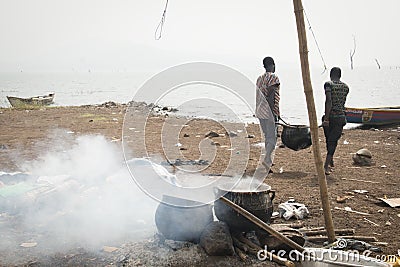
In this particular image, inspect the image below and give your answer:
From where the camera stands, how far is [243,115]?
21.5 metres

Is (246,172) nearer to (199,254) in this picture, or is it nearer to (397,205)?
(397,205)

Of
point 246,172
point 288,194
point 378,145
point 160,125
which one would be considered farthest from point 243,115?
point 288,194

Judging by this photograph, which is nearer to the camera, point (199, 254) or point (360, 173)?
point (199, 254)

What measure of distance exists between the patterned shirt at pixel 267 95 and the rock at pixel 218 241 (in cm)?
337

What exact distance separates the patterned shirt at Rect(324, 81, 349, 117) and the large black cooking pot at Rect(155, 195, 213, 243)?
3.65 meters

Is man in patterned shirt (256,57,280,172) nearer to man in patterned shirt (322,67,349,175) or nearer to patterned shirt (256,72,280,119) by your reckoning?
patterned shirt (256,72,280,119)

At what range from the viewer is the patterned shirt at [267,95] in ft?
21.8

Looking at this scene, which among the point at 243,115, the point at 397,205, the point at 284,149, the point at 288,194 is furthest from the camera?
the point at 243,115

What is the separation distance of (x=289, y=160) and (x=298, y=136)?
132 centimetres

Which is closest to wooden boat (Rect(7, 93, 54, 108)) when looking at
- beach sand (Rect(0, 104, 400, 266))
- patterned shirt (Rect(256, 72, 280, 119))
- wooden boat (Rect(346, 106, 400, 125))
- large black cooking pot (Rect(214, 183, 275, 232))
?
beach sand (Rect(0, 104, 400, 266))

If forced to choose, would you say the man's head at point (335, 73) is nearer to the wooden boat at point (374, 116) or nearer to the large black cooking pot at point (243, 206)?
the large black cooking pot at point (243, 206)

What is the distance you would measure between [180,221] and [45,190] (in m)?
2.24

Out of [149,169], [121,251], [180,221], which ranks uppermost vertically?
[149,169]

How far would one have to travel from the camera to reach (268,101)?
6727mm
